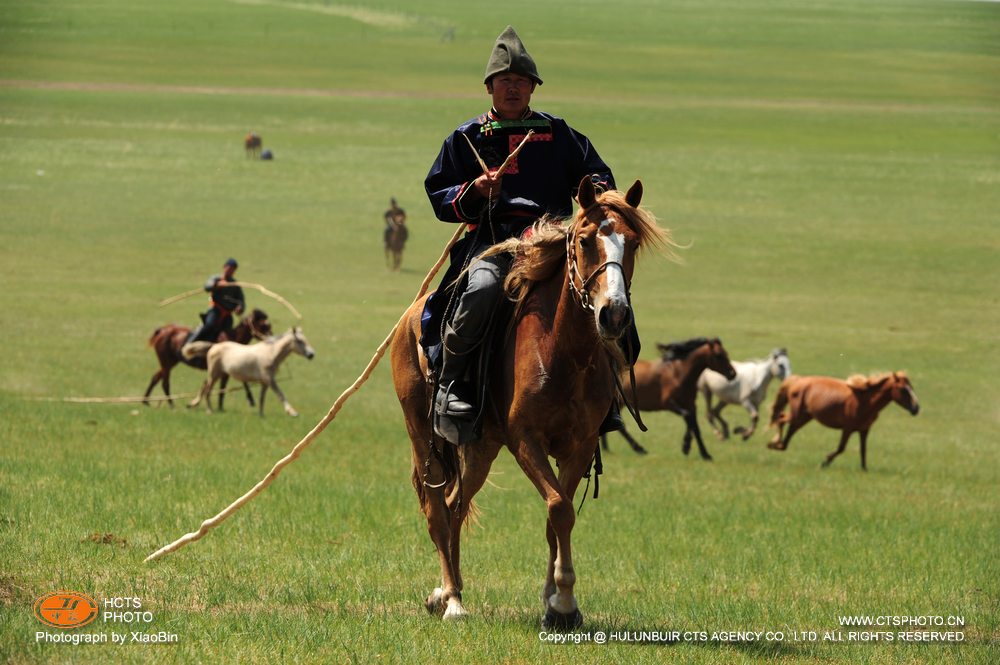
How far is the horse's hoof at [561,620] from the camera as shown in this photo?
270 inches

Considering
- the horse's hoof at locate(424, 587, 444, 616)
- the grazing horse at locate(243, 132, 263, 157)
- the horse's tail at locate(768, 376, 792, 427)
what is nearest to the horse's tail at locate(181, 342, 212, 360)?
the horse's tail at locate(768, 376, 792, 427)

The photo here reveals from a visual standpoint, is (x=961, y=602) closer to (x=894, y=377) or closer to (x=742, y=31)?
(x=894, y=377)

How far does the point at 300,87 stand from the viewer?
3388 inches

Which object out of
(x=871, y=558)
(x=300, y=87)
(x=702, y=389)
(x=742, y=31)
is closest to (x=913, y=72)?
(x=742, y=31)

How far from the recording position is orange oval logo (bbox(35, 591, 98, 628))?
6541 mm

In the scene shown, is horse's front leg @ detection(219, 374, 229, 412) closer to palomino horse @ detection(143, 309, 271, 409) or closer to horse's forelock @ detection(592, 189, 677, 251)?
palomino horse @ detection(143, 309, 271, 409)

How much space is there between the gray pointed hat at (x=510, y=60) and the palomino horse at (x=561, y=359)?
91 centimetres

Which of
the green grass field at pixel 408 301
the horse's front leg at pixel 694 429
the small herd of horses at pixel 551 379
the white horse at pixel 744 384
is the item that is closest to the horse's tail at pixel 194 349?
the green grass field at pixel 408 301

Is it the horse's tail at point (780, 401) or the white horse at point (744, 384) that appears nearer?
the horse's tail at point (780, 401)

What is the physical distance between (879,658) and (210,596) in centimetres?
347

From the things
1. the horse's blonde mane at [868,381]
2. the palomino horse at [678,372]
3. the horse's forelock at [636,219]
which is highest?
the horse's forelock at [636,219]

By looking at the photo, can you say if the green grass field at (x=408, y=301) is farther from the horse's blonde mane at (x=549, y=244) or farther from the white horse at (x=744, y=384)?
the horse's blonde mane at (x=549, y=244)

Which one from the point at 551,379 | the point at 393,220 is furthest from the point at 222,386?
the point at 393,220

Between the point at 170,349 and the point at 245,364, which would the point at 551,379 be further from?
the point at 170,349
